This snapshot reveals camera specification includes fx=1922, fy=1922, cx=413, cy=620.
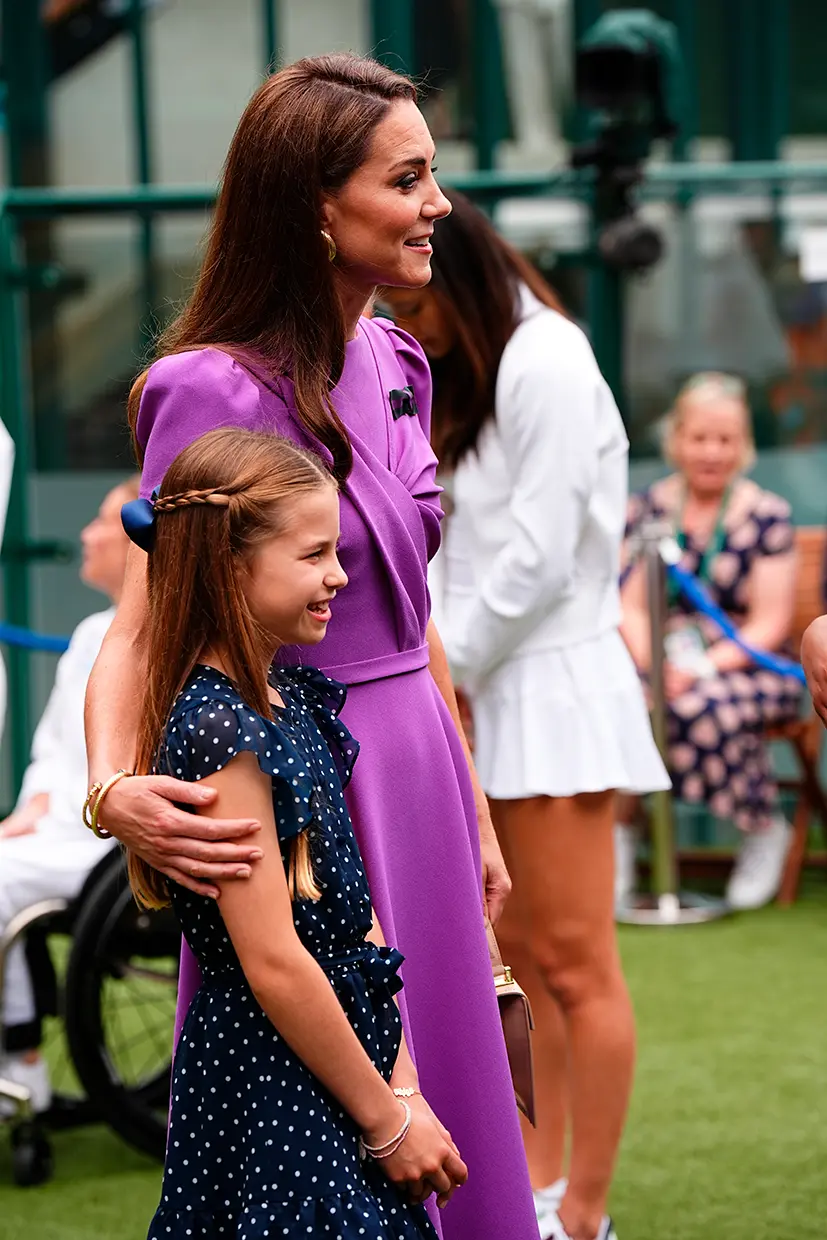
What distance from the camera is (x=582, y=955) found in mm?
3096

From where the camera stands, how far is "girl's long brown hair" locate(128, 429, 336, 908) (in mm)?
1934

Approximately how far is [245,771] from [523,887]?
4.25 feet

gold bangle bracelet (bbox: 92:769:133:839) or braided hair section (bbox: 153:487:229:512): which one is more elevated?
braided hair section (bbox: 153:487:229:512)

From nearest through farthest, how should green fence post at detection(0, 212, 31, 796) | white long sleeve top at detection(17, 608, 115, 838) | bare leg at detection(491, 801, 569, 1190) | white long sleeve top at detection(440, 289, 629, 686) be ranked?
white long sleeve top at detection(440, 289, 629, 686) < bare leg at detection(491, 801, 569, 1190) < white long sleeve top at detection(17, 608, 115, 838) < green fence post at detection(0, 212, 31, 796)

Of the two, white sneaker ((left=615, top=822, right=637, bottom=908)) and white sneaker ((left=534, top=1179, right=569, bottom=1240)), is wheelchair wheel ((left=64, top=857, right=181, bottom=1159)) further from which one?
white sneaker ((left=615, top=822, right=637, bottom=908))

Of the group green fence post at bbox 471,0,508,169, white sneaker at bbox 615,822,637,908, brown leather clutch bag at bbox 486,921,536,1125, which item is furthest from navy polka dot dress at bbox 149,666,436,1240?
green fence post at bbox 471,0,508,169

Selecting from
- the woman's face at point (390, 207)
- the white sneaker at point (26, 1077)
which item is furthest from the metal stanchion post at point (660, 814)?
the woman's face at point (390, 207)

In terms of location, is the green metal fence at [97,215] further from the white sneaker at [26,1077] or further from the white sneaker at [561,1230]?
the white sneaker at [561,1230]

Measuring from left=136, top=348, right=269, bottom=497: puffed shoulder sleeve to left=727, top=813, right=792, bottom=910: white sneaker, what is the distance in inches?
173

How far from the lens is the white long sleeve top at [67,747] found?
422cm

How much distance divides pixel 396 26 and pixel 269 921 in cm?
628

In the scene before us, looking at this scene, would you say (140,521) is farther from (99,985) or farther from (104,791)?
(99,985)

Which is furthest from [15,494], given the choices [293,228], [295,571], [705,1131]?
[295,571]

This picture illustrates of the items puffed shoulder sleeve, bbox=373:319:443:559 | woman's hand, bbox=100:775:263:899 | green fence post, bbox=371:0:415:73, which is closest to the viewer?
woman's hand, bbox=100:775:263:899
